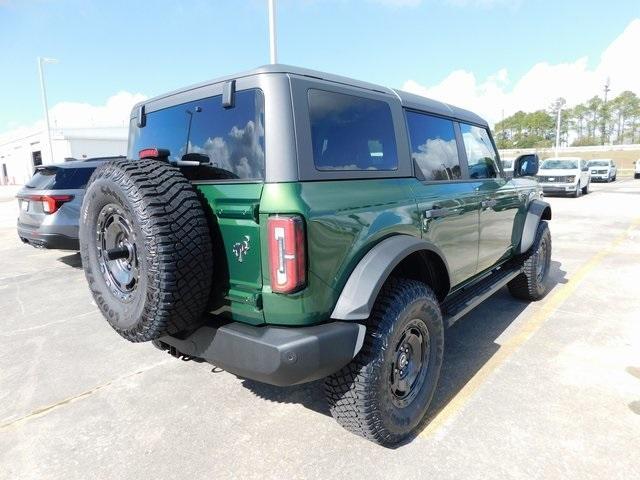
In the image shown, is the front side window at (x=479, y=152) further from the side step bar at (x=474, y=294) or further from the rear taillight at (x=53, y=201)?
the rear taillight at (x=53, y=201)

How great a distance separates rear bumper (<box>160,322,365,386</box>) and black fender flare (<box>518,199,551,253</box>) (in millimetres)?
3102

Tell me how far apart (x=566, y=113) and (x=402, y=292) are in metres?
107

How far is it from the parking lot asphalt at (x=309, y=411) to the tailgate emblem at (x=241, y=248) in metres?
1.16


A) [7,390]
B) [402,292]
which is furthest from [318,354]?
[7,390]

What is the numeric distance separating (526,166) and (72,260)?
7.45m

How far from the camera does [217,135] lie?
236 centimetres

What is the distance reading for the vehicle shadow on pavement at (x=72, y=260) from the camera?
734cm

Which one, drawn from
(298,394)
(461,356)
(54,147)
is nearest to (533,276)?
(461,356)

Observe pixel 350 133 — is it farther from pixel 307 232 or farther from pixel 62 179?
pixel 62 179

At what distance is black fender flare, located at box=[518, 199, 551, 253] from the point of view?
14.9 ft

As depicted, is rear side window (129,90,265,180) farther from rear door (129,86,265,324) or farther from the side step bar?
the side step bar

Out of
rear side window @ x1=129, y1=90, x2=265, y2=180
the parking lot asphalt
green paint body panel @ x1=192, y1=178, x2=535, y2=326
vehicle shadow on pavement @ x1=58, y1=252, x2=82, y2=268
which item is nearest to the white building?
vehicle shadow on pavement @ x1=58, y1=252, x2=82, y2=268

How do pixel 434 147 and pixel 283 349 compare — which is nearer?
pixel 283 349

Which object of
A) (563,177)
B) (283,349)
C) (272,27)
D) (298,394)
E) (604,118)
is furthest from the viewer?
(604,118)
